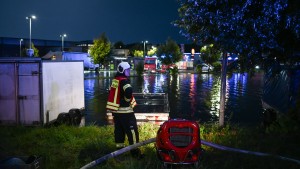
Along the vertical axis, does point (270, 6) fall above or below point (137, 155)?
above

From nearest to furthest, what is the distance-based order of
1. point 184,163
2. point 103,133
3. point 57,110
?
point 184,163 → point 103,133 → point 57,110

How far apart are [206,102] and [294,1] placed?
39.7 ft

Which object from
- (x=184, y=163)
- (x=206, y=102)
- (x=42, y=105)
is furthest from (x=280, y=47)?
(x=206, y=102)

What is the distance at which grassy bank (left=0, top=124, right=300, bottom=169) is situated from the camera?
636cm

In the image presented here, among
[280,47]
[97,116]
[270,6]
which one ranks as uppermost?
[270,6]

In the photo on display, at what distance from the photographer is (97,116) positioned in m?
14.2

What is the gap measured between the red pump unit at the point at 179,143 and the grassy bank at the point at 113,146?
361mm

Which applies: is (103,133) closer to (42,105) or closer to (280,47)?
(42,105)

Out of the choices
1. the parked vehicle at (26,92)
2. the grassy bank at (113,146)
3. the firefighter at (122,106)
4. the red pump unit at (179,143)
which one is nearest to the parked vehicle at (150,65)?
the parked vehicle at (26,92)

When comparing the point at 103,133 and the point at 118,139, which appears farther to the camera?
the point at 103,133

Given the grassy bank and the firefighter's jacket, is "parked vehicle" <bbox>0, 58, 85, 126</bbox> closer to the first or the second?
the grassy bank

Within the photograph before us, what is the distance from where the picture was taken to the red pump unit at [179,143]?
18.2 ft

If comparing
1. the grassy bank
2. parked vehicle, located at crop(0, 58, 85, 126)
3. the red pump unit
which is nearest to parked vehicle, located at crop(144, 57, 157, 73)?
parked vehicle, located at crop(0, 58, 85, 126)

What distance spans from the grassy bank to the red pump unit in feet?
1.19
